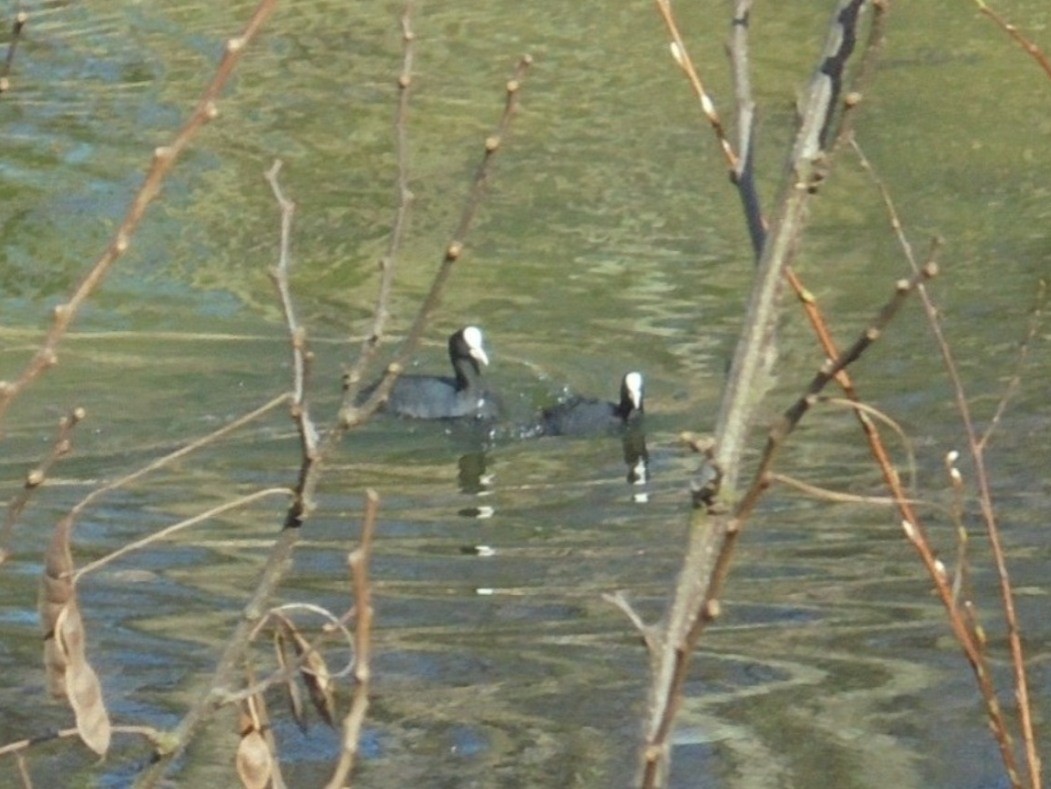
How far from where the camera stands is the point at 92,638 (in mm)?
7449

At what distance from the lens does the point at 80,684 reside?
2494 millimetres

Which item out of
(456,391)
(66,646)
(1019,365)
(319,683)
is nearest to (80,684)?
(66,646)

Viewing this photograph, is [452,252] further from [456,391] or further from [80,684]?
[456,391]

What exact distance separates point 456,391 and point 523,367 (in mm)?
917

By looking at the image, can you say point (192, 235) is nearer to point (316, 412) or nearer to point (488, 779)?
point (316, 412)

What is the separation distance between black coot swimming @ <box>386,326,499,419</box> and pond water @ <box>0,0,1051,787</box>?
14 cm

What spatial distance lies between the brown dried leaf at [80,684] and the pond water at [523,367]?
59cm

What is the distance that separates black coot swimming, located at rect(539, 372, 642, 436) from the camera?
11.0 metres

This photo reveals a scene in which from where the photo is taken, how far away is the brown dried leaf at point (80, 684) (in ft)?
8.07

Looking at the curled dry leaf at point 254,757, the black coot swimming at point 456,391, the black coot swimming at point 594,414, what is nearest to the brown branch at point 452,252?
the curled dry leaf at point 254,757

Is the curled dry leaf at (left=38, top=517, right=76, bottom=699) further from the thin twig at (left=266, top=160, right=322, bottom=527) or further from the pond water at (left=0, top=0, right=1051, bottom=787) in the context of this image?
the pond water at (left=0, top=0, right=1051, bottom=787)

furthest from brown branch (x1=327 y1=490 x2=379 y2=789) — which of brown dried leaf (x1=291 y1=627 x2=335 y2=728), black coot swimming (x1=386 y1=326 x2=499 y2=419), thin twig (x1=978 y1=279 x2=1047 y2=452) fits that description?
black coot swimming (x1=386 y1=326 x2=499 y2=419)

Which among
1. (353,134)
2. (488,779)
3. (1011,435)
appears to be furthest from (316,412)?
(353,134)

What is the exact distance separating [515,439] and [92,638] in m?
4.22
